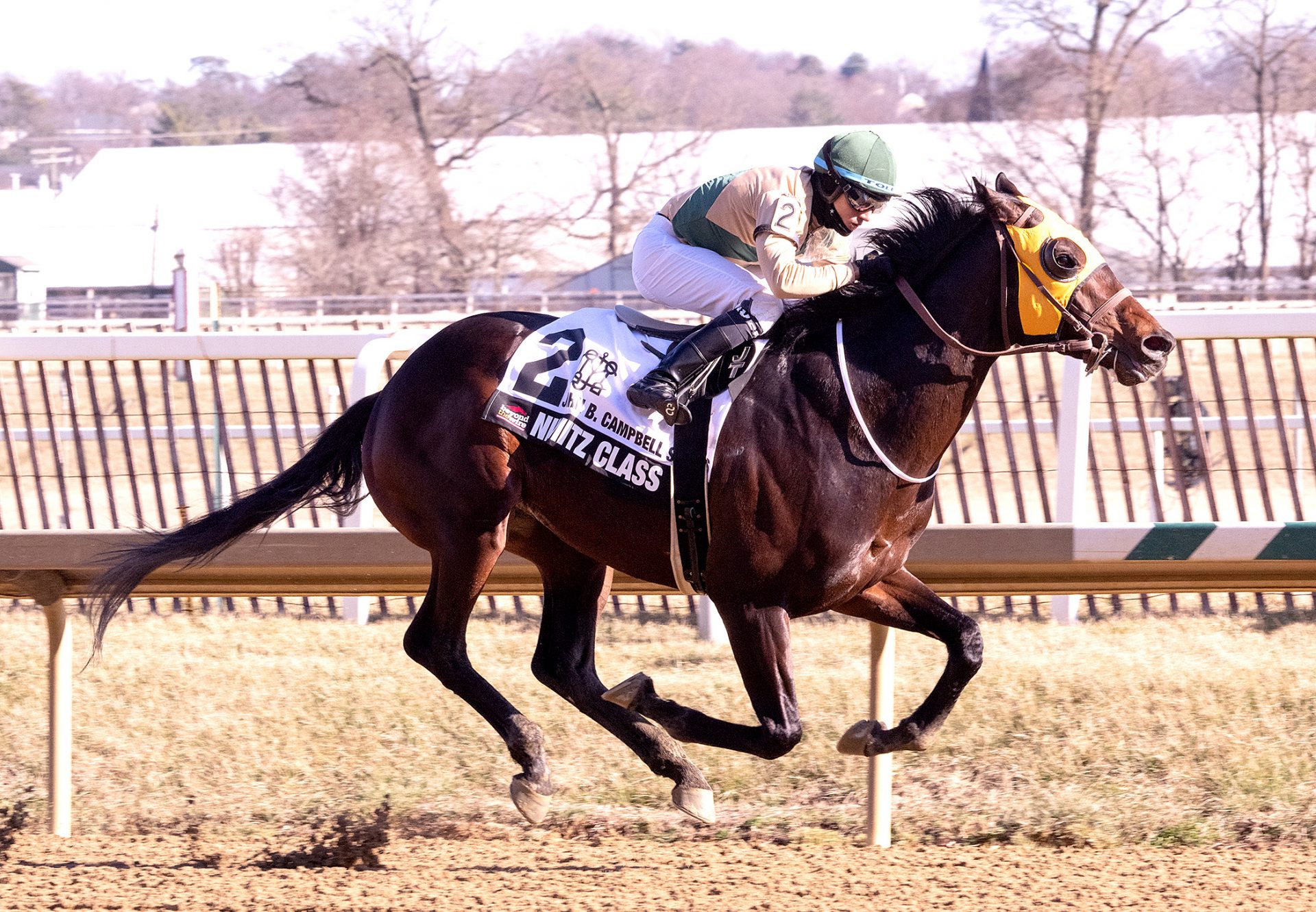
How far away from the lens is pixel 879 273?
4.04 m

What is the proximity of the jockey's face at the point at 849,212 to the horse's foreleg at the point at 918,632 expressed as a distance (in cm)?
100

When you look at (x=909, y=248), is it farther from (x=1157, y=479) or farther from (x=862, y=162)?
(x=1157, y=479)

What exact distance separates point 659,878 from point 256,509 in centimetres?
164

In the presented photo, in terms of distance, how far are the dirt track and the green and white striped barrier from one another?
910 millimetres

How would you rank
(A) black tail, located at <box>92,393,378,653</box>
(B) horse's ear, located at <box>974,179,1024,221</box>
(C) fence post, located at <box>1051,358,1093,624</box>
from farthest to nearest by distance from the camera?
(C) fence post, located at <box>1051,358,1093,624</box>
(A) black tail, located at <box>92,393,378,653</box>
(B) horse's ear, located at <box>974,179,1024,221</box>

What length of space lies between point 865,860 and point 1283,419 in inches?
125

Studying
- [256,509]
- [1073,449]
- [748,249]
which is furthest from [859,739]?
[1073,449]

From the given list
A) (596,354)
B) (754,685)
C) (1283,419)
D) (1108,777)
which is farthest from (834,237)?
(1283,419)

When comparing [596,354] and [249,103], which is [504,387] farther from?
[249,103]

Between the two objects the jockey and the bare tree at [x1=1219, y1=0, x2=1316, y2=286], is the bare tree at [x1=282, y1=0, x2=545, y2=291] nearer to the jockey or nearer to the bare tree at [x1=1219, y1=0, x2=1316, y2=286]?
the bare tree at [x1=1219, y1=0, x2=1316, y2=286]

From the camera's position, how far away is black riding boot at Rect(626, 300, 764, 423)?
3902 mm

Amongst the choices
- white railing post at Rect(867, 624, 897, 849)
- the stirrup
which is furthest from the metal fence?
the stirrup

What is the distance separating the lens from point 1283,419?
6461 mm

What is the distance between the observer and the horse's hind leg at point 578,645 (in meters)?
4.25
